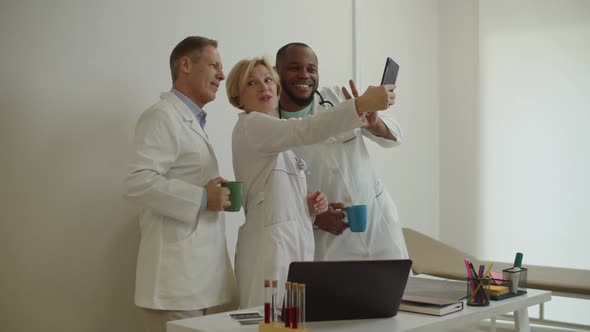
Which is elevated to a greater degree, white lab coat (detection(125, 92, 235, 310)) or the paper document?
white lab coat (detection(125, 92, 235, 310))

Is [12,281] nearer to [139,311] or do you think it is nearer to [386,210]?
[139,311]

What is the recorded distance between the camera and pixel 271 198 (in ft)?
8.00

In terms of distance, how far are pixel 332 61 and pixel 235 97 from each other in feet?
5.94

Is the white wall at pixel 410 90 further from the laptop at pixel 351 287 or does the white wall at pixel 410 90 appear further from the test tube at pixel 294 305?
the test tube at pixel 294 305

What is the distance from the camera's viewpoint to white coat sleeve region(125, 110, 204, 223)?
2354 mm

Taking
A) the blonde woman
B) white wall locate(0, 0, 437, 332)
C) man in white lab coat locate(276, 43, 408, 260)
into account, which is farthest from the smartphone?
white wall locate(0, 0, 437, 332)

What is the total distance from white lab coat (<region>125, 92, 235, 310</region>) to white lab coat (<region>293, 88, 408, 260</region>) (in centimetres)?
51

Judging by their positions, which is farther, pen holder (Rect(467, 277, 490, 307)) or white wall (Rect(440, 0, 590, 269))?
white wall (Rect(440, 0, 590, 269))

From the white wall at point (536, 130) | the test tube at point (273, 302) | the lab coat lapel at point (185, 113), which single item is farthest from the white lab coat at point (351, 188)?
the white wall at point (536, 130)

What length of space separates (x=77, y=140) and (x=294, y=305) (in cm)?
154

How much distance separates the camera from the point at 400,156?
16.7ft

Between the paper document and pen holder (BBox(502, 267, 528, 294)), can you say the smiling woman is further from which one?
pen holder (BBox(502, 267, 528, 294))

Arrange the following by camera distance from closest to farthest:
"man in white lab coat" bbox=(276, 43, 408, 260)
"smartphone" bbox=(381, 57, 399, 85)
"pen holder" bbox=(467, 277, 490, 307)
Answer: "pen holder" bbox=(467, 277, 490, 307), "smartphone" bbox=(381, 57, 399, 85), "man in white lab coat" bbox=(276, 43, 408, 260)

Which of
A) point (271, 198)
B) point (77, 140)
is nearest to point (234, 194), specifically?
point (271, 198)
